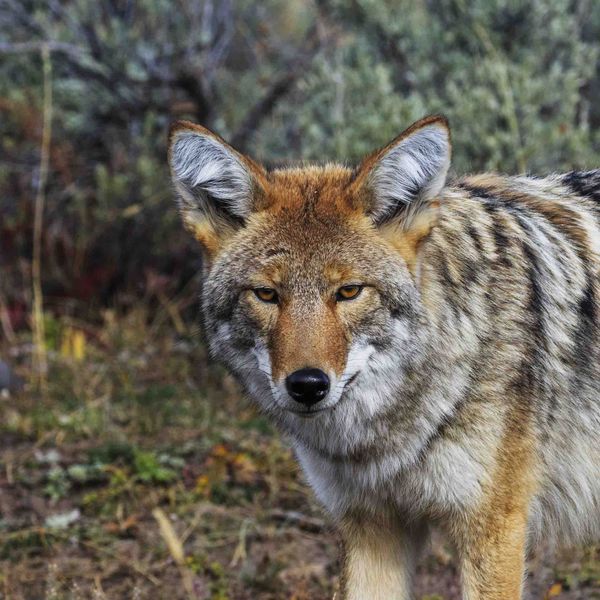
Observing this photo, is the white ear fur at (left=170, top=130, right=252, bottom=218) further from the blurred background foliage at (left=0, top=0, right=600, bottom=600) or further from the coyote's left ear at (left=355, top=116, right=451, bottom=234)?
the blurred background foliage at (left=0, top=0, right=600, bottom=600)

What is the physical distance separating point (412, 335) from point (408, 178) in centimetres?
51

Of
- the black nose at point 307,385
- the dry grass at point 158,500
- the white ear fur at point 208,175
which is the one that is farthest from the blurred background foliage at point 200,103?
the black nose at point 307,385

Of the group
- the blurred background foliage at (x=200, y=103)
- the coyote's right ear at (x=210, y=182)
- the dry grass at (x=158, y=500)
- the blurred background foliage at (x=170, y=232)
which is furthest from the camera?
the blurred background foliage at (x=200, y=103)

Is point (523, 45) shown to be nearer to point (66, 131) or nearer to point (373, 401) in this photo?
point (66, 131)

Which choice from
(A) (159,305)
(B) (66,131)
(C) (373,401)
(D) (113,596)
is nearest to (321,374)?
(C) (373,401)

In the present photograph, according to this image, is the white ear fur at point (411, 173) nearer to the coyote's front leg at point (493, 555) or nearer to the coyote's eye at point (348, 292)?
the coyote's eye at point (348, 292)

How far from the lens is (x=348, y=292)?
3.06 metres

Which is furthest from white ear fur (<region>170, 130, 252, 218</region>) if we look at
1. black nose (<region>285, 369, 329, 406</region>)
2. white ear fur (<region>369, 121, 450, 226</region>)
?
black nose (<region>285, 369, 329, 406</region>)

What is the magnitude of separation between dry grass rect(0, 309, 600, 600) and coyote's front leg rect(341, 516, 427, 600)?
0.65 metres

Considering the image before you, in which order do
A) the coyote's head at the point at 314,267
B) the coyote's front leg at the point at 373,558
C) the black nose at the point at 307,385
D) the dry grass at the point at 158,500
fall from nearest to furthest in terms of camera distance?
1. the black nose at the point at 307,385
2. the coyote's head at the point at 314,267
3. the coyote's front leg at the point at 373,558
4. the dry grass at the point at 158,500

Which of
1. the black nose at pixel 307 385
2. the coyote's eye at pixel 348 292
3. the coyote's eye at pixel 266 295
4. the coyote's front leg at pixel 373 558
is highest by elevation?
the coyote's eye at pixel 348 292

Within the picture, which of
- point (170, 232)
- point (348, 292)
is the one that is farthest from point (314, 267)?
point (170, 232)

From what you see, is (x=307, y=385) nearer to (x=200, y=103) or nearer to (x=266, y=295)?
(x=266, y=295)

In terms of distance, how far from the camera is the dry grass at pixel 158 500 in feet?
14.8
